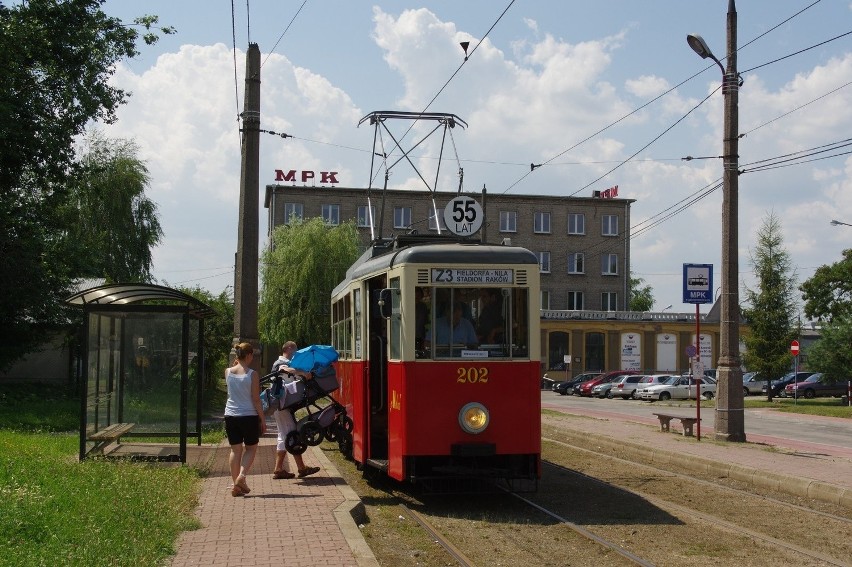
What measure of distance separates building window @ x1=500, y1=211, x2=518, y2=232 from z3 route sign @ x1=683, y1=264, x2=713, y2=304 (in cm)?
5903

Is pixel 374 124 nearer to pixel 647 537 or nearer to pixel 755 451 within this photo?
pixel 755 451

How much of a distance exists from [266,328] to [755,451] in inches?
1573

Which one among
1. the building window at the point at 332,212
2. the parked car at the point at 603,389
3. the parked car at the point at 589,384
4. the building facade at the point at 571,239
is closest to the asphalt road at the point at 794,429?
the parked car at the point at 603,389

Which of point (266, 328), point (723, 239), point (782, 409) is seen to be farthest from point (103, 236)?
point (723, 239)

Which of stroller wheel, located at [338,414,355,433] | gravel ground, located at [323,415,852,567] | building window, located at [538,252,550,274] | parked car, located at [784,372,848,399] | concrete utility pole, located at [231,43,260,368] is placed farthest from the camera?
building window, located at [538,252,550,274]

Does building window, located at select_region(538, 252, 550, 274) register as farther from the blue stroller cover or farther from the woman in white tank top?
the woman in white tank top

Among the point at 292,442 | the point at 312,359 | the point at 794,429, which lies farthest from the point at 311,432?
the point at 794,429

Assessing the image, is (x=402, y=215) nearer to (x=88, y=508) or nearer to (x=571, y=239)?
(x=571, y=239)

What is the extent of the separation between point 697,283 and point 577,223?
6094 centimetres

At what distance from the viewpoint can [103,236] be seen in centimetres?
4512

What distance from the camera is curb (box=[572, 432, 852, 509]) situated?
12220mm

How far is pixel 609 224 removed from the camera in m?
80.1

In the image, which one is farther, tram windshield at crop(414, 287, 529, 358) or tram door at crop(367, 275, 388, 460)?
tram door at crop(367, 275, 388, 460)

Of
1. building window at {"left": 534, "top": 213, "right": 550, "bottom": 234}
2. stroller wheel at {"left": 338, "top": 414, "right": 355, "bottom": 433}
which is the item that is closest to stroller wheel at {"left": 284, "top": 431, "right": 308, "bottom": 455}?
stroller wheel at {"left": 338, "top": 414, "right": 355, "bottom": 433}
